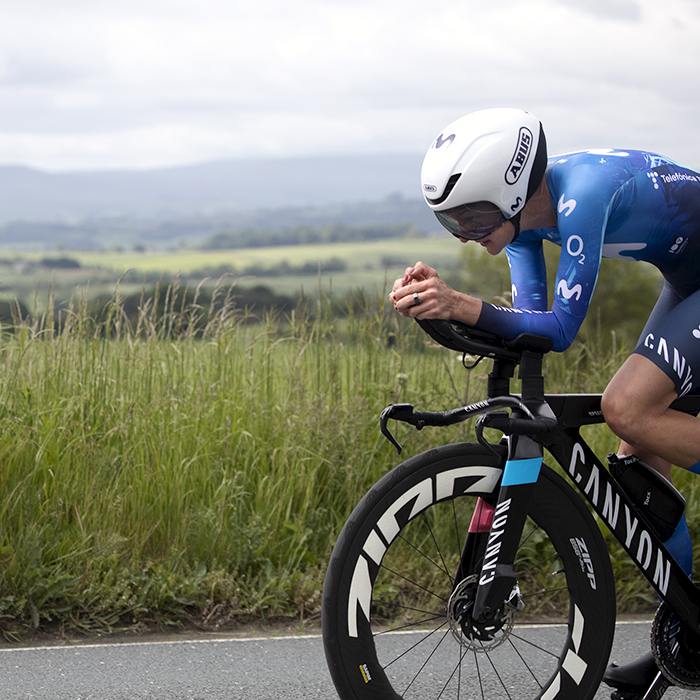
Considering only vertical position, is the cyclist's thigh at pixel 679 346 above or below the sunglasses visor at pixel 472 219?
below

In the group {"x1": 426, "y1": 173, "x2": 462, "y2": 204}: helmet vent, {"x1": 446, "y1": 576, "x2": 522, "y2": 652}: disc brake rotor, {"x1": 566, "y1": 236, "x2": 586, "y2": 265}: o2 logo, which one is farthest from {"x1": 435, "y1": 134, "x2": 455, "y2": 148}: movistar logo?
{"x1": 446, "y1": 576, "x2": 522, "y2": 652}: disc brake rotor

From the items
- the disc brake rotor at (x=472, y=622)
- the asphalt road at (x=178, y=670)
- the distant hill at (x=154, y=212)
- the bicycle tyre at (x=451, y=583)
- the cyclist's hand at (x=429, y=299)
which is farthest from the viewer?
the distant hill at (x=154, y=212)

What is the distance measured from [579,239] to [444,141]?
0.49 meters

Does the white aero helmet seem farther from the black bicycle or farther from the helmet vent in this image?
the black bicycle

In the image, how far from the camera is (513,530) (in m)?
2.35

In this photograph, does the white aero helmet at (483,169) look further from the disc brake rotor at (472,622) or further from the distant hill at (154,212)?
the disc brake rotor at (472,622)

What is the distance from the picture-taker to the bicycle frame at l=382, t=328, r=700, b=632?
7.66 ft

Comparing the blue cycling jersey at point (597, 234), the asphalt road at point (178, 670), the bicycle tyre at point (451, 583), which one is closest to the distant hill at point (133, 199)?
the asphalt road at point (178, 670)

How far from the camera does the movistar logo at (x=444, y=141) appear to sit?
2373mm

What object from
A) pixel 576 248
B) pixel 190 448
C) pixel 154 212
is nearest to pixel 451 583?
pixel 576 248

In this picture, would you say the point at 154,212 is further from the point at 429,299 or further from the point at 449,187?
the point at 429,299

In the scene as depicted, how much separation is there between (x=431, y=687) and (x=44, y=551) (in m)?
1.89

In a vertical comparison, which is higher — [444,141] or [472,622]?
[444,141]

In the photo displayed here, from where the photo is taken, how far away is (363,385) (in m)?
5.02
